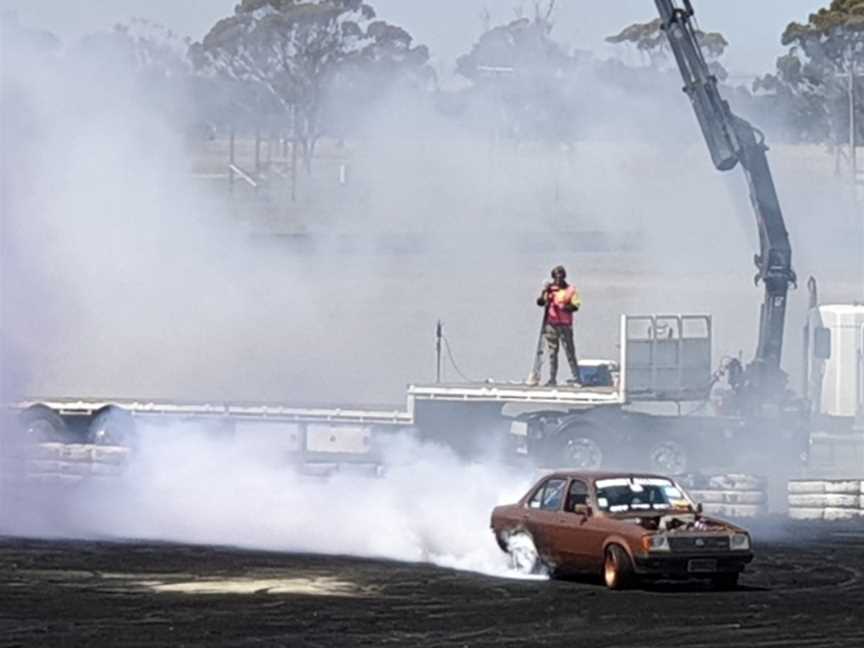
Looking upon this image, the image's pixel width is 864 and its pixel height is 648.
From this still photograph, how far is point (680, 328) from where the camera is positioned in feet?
113

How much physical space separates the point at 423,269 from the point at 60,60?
1253 inches

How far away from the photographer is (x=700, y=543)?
64.0 feet

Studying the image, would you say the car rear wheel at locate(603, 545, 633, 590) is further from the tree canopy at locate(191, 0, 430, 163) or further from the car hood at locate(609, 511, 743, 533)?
the tree canopy at locate(191, 0, 430, 163)

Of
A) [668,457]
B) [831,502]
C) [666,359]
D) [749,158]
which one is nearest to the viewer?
[831,502]

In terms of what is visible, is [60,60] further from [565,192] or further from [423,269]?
[565,192]

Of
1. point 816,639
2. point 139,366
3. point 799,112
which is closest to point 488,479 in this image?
point 816,639

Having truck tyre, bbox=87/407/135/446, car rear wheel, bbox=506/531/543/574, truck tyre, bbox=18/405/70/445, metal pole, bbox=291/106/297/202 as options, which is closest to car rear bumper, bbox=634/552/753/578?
car rear wheel, bbox=506/531/543/574

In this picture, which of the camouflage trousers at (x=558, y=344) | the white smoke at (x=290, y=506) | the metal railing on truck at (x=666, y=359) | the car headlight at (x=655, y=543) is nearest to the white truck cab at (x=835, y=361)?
the metal railing on truck at (x=666, y=359)

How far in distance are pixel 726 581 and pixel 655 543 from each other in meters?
0.97

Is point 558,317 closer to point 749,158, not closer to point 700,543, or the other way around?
point 749,158

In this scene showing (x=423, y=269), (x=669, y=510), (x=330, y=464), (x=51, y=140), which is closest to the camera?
(x=669, y=510)

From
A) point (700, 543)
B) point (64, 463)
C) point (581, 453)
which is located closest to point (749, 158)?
point (581, 453)

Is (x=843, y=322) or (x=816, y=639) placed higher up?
(x=843, y=322)

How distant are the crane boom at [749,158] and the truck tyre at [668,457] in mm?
2700
